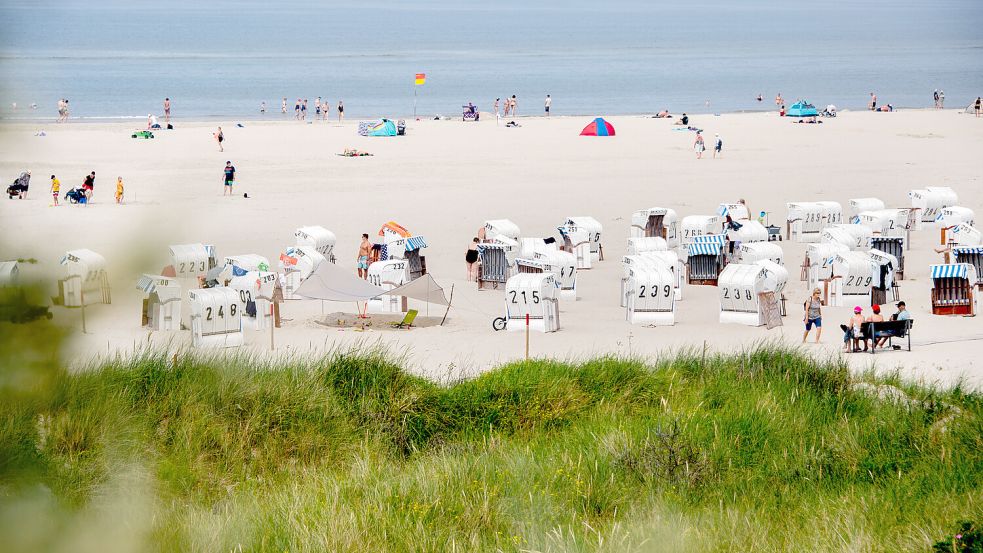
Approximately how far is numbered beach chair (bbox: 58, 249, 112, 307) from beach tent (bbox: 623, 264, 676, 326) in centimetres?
1532

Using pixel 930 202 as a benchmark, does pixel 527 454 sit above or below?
below

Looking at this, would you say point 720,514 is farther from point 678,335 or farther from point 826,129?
point 826,129

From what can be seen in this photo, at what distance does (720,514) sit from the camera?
7008mm

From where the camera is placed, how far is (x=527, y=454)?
27.8 feet

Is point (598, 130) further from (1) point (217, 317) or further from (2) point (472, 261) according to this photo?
(1) point (217, 317)

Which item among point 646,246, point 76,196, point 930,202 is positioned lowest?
point 646,246

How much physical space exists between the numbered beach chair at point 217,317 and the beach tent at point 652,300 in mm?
6151

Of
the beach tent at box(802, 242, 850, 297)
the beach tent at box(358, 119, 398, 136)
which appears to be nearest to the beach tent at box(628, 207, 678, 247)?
the beach tent at box(802, 242, 850, 297)

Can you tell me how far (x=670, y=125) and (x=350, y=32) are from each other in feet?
483

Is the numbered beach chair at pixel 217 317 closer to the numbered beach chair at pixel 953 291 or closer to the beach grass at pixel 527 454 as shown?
the beach grass at pixel 527 454

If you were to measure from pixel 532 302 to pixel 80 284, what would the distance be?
14.9 metres

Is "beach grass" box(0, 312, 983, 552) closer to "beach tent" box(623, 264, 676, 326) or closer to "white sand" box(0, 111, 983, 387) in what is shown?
"white sand" box(0, 111, 983, 387)

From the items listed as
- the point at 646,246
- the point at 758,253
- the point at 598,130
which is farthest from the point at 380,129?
the point at 758,253

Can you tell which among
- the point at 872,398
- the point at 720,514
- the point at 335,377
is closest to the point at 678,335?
the point at 872,398
